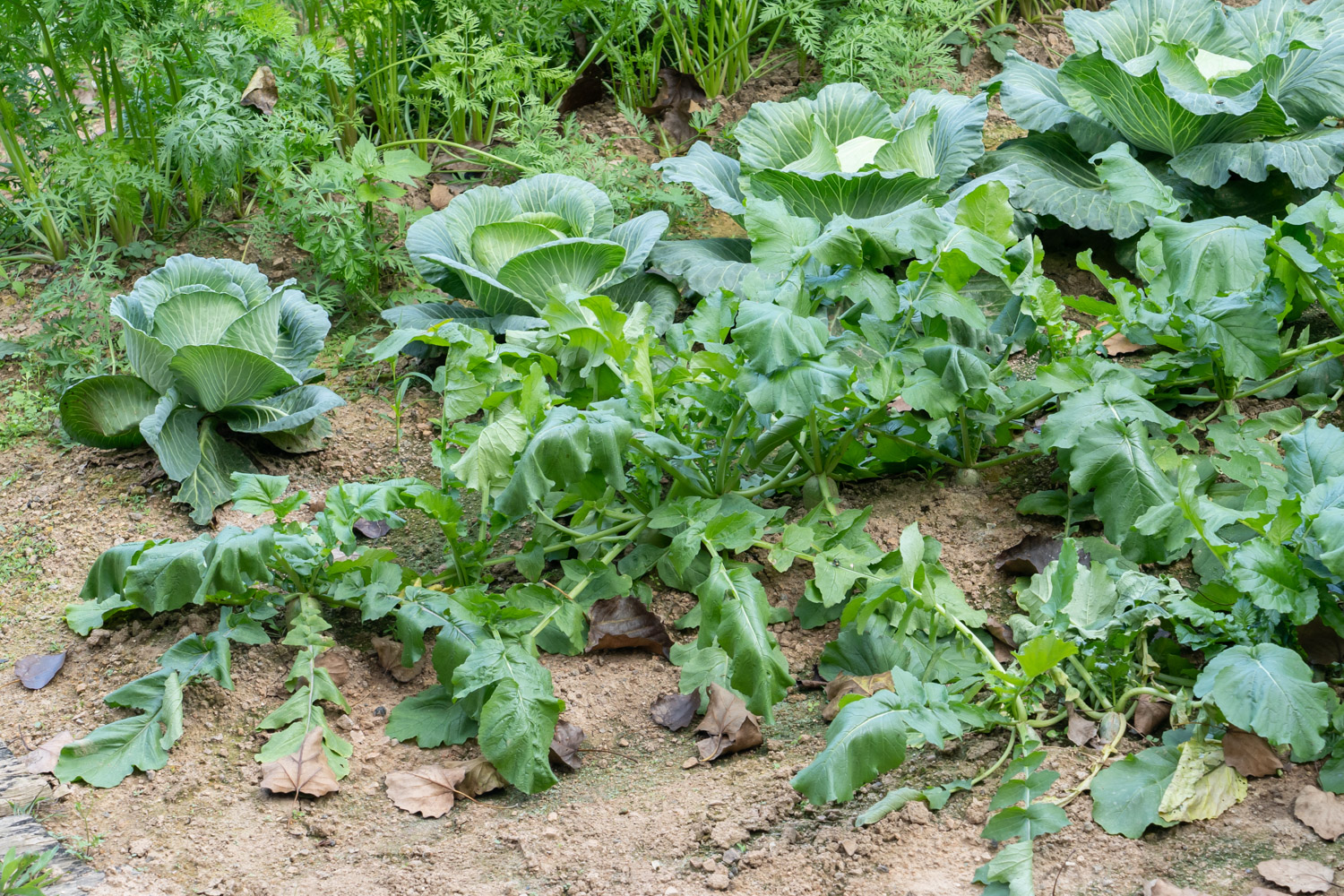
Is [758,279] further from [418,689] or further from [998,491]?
[418,689]

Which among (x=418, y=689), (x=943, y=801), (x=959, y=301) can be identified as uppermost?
(x=959, y=301)

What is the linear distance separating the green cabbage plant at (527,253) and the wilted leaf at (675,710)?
3.96 ft

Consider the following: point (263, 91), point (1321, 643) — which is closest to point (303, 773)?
point (1321, 643)

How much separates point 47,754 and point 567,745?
0.92 m

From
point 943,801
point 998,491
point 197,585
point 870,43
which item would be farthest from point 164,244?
point 943,801

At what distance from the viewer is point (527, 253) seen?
281 centimetres

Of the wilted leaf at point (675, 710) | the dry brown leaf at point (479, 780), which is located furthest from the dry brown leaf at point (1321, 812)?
the dry brown leaf at point (479, 780)

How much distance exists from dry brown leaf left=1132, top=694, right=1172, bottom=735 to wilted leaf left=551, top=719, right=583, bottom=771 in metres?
0.96

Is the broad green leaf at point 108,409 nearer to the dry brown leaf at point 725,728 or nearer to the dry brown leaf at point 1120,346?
the dry brown leaf at point 725,728

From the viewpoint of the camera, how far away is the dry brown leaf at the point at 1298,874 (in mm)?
1317

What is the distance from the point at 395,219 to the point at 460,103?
1.46 ft

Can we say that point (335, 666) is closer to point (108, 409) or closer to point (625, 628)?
point (625, 628)

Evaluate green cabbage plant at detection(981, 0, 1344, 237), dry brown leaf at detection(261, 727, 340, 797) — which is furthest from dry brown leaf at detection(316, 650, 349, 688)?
green cabbage plant at detection(981, 0, 1344, 237)

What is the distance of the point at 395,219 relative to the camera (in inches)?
139
